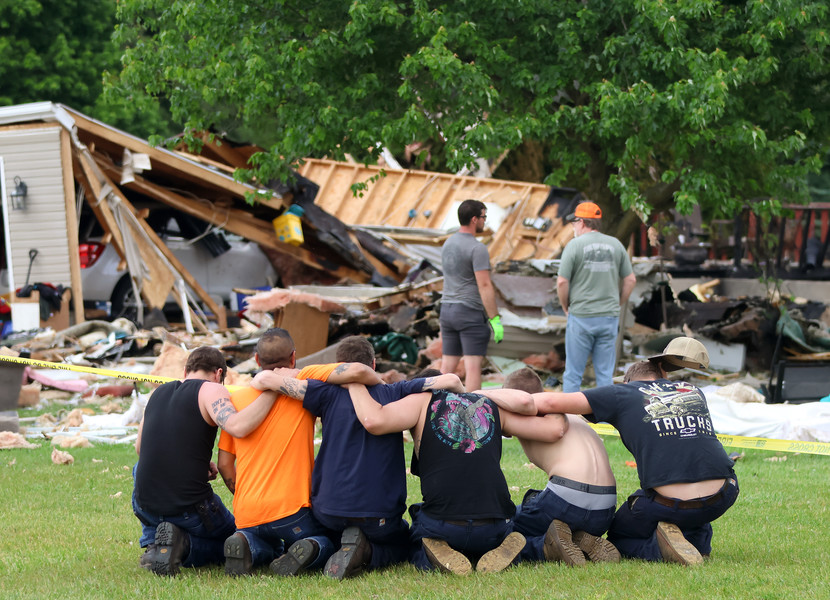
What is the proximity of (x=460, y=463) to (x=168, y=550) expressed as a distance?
144 centimetres

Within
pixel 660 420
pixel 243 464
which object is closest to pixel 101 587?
pixel 243 464

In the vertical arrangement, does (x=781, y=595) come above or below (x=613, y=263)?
below

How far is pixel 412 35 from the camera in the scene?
11.7 metres

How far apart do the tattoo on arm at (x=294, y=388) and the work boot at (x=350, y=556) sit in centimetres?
67

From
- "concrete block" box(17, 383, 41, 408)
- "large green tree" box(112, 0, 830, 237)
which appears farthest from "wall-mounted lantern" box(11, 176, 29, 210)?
"concrete block" box(17, 383, 41, 408)

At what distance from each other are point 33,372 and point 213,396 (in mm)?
7819

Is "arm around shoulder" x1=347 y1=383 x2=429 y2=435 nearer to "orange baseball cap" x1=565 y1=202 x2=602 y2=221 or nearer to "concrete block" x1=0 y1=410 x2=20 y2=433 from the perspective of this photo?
"orange baseball cap" x1=565 y1=202 x2=602 y2=221

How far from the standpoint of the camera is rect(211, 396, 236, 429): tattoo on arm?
466 centimetres

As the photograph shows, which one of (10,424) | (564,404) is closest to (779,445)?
(564,404)

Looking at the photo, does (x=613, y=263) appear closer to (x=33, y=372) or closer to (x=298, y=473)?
(x=298, y=473)

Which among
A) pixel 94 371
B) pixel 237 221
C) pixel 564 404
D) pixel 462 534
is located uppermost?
pixel 237 221

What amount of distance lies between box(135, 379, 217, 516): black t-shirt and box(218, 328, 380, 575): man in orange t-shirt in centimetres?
20

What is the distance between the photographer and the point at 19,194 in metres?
14.7

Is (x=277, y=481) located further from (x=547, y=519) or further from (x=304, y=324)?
(x=304, y=324)
